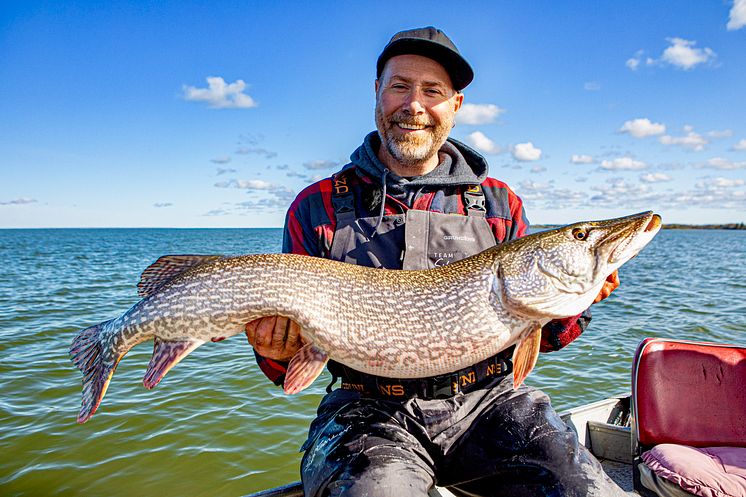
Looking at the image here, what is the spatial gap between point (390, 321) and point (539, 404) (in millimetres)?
945

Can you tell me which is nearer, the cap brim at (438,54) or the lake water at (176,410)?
the cap brim at (438,54)

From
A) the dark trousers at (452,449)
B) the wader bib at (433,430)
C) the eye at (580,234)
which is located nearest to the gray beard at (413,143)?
the wader bib at (433,430)

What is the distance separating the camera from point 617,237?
8.86 ft

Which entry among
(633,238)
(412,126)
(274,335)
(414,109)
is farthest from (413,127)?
(274,335)

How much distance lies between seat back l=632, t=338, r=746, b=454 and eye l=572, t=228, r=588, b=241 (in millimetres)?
1244

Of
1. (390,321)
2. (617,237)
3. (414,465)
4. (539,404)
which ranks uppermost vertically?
(617,237)

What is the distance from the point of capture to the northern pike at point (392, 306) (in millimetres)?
2701

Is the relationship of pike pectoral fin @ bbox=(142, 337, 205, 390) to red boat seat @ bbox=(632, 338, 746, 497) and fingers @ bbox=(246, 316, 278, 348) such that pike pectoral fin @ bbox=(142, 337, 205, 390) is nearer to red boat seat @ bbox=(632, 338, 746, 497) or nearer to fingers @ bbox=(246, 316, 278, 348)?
fingers @ bbox=(246, 316, 278, 348)

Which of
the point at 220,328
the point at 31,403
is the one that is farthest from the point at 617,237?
the point at 31,403

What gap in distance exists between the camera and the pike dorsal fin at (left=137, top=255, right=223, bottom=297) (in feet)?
9.45

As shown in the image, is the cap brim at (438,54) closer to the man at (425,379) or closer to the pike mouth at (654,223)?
the man at (425,379)

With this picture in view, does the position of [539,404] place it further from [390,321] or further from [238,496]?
[238,496]

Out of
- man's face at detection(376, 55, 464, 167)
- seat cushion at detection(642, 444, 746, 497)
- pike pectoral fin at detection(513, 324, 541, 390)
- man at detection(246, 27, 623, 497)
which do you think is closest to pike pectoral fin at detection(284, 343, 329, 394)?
man at detection(246, 27, 623, 497)

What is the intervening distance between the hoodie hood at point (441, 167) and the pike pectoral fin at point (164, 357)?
1.52 m
